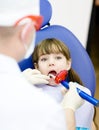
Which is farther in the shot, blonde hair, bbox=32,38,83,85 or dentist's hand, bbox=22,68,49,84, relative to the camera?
blonde hair, bbox=32,38,83,85

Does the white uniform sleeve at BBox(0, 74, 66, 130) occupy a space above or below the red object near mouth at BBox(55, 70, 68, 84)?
above

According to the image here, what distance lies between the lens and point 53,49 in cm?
132

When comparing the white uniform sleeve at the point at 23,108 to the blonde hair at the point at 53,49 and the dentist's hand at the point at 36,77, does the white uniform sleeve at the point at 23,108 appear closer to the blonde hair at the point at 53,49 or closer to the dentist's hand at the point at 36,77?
the dentist's hand at the point at 36,77

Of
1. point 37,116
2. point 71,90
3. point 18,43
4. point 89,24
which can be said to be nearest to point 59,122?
point 37,116

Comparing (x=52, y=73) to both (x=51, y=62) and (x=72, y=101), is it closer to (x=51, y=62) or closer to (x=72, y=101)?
(x=51, y=62)

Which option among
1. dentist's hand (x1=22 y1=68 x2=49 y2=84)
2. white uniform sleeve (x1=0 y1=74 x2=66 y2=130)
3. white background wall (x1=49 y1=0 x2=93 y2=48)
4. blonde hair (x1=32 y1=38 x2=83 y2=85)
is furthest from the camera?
white background wall (x1=49 y1=0 x2=93 y2=48)

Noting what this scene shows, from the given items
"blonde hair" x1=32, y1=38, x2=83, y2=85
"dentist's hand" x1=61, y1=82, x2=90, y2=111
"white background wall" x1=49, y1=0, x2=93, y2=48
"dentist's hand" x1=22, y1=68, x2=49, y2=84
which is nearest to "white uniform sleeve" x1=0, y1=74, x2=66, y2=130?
"dentist's hand" x1=61, y1=82, x2=90, y2=111

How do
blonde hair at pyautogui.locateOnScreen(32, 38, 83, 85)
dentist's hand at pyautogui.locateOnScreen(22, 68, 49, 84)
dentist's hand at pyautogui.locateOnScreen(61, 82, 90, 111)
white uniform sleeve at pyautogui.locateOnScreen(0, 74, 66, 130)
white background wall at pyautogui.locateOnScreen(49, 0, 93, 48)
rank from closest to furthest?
white uniform sleeve at pyautogui.locateOnScreen(0, 74, 66, 130) → dentist's hand at pyautogui.locateOnScreen(61, 82, 90, 111) → dentist's hand at pyautogui.locateOnScreen(22, 68, 49, 84) → blonde hair at pyautogui.locateOnScreen(32, 38, 83, 85) → white background wall at pyautogui.locateOnScreen(49, 0, 93, 48)

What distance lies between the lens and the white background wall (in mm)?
1872

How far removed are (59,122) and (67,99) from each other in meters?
0.39

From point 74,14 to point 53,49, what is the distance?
2.11ft

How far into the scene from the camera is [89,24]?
1944 mm

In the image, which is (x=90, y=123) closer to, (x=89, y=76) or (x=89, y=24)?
(x=89, y=76)

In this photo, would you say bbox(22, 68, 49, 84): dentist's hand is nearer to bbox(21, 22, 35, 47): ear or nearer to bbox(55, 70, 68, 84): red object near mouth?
bbox(55, 70, 68, 84): red object near mouth
